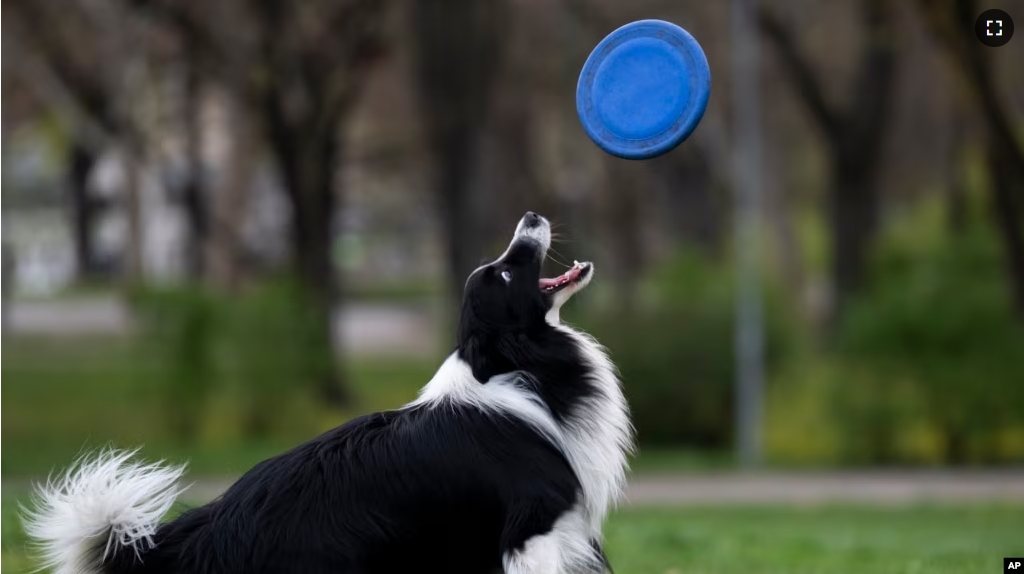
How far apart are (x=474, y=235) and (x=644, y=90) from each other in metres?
12.1


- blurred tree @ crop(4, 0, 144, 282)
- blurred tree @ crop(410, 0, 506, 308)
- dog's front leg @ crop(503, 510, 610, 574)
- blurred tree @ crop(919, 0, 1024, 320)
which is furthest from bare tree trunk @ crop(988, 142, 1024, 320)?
blurred tree @ crop(4, 0, 144, 282)

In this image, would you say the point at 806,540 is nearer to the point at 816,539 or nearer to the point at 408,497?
the point at 816,539

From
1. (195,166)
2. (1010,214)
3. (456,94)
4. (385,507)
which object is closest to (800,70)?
(1010,214)

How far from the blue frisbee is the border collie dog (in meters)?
1.58

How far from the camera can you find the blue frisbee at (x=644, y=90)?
7.30 m

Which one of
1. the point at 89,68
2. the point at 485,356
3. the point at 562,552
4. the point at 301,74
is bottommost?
the point at 562,552

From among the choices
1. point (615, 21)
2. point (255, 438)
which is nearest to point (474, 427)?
point (255, 438)

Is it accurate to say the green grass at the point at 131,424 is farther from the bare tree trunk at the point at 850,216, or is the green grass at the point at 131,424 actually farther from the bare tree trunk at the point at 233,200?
the bare tree trunk at the point at 850,216

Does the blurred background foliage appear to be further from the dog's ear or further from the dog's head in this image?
the dog's ear

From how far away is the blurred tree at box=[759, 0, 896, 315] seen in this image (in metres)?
25.1

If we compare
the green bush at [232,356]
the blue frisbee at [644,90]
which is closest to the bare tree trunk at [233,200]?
the green bush at [232,356]

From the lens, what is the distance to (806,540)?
39.3 feet

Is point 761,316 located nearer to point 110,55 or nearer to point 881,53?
point 881,53

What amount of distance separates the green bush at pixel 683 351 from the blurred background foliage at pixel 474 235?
0.04m
